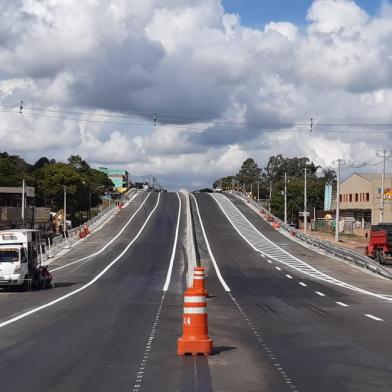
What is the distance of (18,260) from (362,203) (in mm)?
81957

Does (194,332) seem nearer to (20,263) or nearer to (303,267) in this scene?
(20,263)

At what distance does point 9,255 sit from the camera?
105 ft

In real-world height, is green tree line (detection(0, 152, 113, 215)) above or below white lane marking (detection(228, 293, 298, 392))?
above

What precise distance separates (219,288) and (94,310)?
11.4 meters

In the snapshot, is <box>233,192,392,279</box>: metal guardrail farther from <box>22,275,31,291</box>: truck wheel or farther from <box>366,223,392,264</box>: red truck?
<box>22,275,31,291</box>: truck wheel

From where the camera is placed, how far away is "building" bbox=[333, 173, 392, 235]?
100750 mm

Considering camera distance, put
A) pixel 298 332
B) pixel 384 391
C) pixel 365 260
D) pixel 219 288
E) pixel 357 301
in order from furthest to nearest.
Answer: pixel 365 260 → pixel 219 288 → pixel 357 301 → pixel 298 332 → pixel 384 391

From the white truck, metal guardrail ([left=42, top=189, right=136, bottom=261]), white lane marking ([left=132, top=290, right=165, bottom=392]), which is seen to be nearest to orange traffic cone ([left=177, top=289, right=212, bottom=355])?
white lane marking ([left=132, top=290, right=165, bottom=392])

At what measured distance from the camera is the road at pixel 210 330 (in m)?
10.2

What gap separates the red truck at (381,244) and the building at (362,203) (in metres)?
44.6

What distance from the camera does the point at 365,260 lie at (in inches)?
1801

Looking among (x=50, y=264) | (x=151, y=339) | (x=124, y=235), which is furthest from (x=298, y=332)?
(x=124, y=235)

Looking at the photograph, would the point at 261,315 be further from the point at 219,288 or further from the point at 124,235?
the point at 124,235

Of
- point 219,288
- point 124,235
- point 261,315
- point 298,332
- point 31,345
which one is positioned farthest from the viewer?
point 124,235
